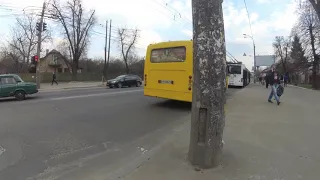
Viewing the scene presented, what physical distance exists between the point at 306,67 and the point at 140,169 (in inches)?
2075

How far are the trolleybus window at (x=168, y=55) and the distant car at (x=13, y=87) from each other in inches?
333

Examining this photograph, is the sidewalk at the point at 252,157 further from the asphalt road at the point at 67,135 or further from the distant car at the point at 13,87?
the distant car at the point at 13,87

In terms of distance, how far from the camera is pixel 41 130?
8867 mm

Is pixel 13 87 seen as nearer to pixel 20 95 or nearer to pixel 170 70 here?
pixel 20 95

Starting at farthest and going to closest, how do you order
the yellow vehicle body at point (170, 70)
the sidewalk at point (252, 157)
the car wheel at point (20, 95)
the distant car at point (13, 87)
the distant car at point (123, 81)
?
the distant car at point (123, 81) → the car wheel at point (20, 95) → the distant car at point (13, 87) → the yellow vehicle body at point (170, 70) → the sidewalk at point (252, 157)

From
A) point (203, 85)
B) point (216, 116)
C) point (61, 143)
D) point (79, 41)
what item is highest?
point (79, 41)

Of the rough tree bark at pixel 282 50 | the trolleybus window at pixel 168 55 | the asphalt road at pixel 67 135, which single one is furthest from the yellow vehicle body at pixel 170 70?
the rough tree bark at pixel 282 50

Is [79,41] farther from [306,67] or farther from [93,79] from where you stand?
[306,67]

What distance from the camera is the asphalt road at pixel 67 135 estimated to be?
5.93m

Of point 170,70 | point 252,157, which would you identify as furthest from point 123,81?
point 252,157

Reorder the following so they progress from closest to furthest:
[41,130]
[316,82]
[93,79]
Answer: [41,130] → [316,82] → [93,79]

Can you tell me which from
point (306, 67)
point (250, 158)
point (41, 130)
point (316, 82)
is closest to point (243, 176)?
point (250, 158)

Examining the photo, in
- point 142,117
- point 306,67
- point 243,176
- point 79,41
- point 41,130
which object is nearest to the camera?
point 243,176

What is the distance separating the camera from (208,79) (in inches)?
186
